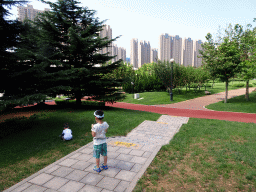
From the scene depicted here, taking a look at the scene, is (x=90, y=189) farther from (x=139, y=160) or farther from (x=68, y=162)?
(x=139, y=160)

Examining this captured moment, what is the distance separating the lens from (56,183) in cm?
383

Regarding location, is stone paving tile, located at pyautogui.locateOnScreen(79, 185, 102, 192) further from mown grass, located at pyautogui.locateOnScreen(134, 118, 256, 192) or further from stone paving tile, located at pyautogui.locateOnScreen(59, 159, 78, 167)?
stone paving tile, located at pyautogui.locateOnScreen(59, 159, 78, 167)

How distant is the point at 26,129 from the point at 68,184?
5.41 m

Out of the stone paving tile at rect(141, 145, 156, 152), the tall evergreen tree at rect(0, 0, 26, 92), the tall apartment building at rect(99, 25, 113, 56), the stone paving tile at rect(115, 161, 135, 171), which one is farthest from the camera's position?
the tall apartment building at rect(99, 25, 113, 56)

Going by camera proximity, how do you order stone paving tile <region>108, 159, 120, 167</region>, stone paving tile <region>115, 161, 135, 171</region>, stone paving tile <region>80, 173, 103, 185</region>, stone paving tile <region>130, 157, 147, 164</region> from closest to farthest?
stone paving tile <region>80, 173, 103, 185</region> < stone paving tile <region>115, 161, 135, 171</region> < stone paving tile <region>108, 159, 120, 167</region> < stone paving tile <region>130, 157, 147, 164</region>

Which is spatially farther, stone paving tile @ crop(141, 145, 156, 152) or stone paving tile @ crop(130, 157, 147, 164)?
stone paving tile @ crop(141, 145, 156, 152)

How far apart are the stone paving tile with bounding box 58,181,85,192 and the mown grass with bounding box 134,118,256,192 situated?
126 centimetres

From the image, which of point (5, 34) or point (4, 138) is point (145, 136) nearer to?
point (4, 138)

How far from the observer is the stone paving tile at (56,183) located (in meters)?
3.72

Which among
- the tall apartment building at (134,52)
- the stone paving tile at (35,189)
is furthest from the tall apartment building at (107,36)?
the tall apartment building at (134,52)

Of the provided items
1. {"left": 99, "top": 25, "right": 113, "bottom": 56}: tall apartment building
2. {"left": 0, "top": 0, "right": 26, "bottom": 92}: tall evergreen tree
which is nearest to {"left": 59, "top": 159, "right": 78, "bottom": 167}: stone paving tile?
{"left": 0, "top": 0, "right": 26, "bottom": 92}: tall evergreen tree

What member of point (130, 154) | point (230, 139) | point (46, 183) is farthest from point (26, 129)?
point (230, 139)

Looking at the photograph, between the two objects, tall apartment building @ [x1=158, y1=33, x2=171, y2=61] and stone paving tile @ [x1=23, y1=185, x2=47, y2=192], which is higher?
tall apartment building @ [x1=158, y1=33, x2=171, y2=61]

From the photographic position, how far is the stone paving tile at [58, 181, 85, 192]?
3598 millimetres
